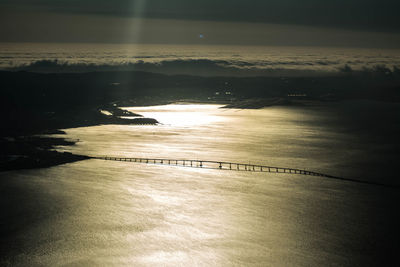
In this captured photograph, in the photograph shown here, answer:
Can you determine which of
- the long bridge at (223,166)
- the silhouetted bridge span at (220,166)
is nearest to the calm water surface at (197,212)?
the long bridge at (223,166)

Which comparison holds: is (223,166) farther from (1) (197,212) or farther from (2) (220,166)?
(1) (197,212)

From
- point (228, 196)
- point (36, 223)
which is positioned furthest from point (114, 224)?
point (228, 196)

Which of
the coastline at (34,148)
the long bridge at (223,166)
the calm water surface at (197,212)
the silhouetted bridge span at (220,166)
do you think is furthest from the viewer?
the silhouetted bridge span at (220,166)

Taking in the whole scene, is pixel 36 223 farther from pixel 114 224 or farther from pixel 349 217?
pixel 349 217

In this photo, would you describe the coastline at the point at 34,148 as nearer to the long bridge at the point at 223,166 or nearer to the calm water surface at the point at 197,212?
the calm water surface at the point at 197,212

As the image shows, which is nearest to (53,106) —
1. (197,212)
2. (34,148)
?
(34,148)

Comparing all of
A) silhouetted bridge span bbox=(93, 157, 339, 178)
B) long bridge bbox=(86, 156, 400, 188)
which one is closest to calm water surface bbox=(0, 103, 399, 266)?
long bridge bbox=(86, 156, 400, 188)

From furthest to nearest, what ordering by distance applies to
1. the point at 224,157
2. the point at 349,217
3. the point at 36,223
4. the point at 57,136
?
the point at 57,136
the point at 224,157
the point at 349,217
the point at 36,223

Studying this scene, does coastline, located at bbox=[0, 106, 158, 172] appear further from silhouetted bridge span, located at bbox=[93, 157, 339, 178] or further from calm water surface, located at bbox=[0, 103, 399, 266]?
silhouetted bridge span, located at bbox=[93, 157, 339, 178]

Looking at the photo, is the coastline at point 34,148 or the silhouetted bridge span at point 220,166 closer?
the coastline at point 34,148
